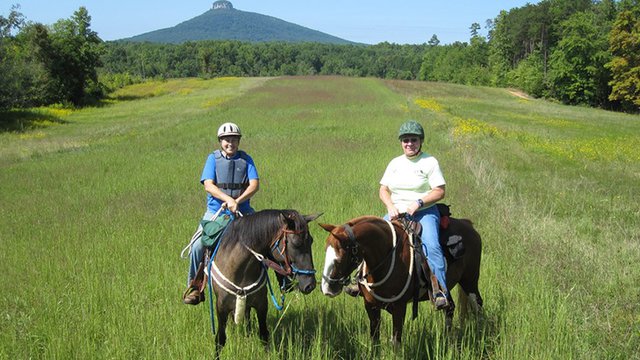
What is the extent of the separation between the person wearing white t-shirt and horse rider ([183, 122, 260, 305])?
152 centimetres

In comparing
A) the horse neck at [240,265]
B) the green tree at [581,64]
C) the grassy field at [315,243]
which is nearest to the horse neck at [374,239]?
the grassy field at [315,243]

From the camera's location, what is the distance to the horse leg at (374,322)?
501 cm

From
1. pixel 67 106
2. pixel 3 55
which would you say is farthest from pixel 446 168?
pixel 67 106

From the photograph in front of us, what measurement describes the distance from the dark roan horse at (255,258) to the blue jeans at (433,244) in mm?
1379

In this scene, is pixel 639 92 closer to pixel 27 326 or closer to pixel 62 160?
pixel 62 160

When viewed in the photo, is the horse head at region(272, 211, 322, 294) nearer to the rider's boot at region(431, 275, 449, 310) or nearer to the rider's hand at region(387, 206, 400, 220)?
the rider's hand at region(387, 206, 400, 220)

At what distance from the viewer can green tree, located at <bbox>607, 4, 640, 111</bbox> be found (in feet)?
174

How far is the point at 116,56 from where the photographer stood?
437ft

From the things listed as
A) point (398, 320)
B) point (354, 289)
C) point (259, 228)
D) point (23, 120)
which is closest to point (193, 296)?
point (259, 228)

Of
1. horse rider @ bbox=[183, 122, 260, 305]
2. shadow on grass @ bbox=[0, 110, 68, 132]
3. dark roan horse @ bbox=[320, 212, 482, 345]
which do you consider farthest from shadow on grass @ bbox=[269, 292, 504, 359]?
shadow on grass @ bbox=[0, 110, 68, 132]

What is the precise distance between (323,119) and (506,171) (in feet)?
57.2

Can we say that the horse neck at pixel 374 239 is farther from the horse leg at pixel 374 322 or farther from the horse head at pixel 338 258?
the horse leg at pixel 374 322

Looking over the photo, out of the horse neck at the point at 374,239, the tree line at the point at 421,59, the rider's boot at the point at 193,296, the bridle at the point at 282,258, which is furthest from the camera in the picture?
the tree line at the point at 421,59

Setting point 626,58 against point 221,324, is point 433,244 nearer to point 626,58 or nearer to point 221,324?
point 221,324
